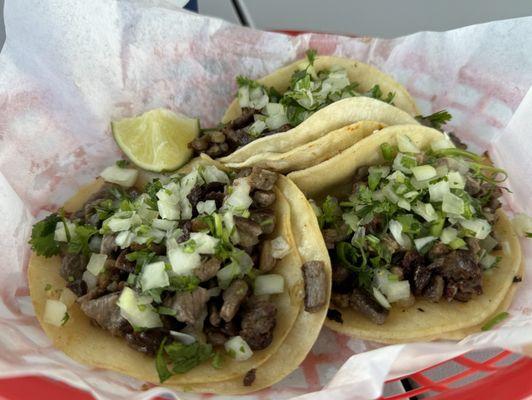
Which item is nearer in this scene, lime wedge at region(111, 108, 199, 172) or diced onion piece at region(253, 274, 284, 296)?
diced onion piece at region(253, 274, 284, 296)

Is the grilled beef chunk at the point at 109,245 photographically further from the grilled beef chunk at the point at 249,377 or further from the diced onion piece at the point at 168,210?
the grilled beef chunk at the point at 249,377

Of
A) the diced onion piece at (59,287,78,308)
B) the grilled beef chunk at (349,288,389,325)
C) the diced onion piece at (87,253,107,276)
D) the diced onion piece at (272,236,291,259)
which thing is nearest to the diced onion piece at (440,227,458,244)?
the grilled beef chunk at (349,288,389,325)

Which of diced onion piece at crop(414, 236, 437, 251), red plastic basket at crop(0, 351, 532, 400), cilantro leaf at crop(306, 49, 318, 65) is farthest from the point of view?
cilantro leaf at crop(306, 49, 318, 65)

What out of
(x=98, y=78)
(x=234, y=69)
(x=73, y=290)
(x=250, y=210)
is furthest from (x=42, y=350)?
(x=234, y=69)

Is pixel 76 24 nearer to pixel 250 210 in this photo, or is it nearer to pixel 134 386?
pixel 250 210

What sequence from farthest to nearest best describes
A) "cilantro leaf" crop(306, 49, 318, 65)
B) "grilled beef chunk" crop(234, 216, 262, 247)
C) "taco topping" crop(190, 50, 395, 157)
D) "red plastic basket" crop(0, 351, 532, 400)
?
"cilantro leaf" crop(306, 49, 318, 65), "taco topping" crop(190, 50, 395, 157), "grilled beef chunk" crop(234, 216, 262, 247), "red plastic basket" crop(0, 351, 532, 400)

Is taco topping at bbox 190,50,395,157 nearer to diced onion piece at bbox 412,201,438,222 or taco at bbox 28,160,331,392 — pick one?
taco at bbox 28,160,331,392

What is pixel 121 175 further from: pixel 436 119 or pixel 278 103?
pixel 436 119
